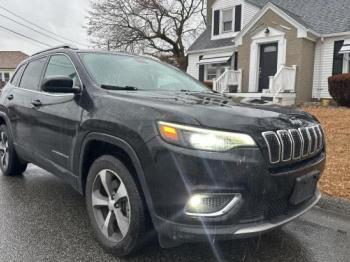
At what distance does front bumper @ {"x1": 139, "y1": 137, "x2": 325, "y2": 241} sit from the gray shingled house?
13.5 m

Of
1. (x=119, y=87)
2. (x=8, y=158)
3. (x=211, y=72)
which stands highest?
(x=211, y=72)

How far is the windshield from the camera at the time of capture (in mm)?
3479

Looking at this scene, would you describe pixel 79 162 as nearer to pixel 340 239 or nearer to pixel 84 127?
pixel 84 127

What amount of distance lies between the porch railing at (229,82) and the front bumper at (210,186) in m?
15.8

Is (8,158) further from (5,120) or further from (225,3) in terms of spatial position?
(225,3)

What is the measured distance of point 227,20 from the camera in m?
21.1

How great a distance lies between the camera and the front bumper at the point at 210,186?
228cm

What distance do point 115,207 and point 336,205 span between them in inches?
105

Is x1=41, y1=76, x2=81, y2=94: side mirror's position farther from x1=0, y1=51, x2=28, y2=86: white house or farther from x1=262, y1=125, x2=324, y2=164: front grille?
x1=0, y1=51, x2=28, y2=86: white house

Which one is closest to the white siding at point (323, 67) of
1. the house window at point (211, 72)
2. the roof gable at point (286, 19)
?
the roof gable at point (286, 19)

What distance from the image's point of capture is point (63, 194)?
4523 mm

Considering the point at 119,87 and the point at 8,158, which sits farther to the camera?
the point at 8,158

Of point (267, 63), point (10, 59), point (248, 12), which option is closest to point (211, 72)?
point (248, 12)

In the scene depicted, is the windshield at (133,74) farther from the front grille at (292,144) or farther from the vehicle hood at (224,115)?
the front grille at (292,144)
